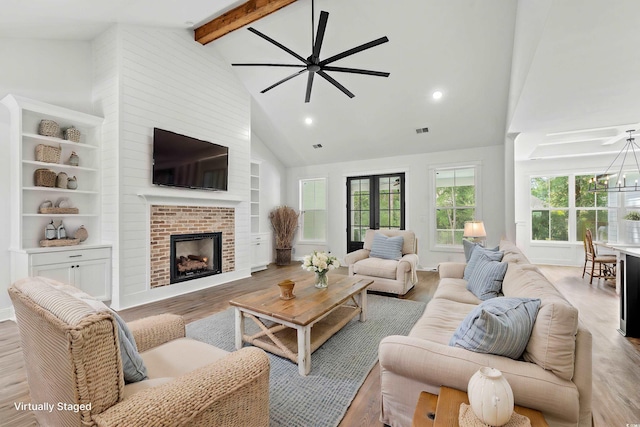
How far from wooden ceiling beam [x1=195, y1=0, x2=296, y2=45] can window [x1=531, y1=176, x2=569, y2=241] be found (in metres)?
7.26

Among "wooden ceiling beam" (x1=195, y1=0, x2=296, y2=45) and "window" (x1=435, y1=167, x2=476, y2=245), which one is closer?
"wooden ceiling beam" (x1=195, y1=0, x2=296, y2=45)

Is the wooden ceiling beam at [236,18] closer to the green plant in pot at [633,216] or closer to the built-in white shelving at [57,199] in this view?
the built-in white shelving at [57,199]

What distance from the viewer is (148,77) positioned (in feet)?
13.2

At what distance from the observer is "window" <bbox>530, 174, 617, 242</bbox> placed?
6.61 meters

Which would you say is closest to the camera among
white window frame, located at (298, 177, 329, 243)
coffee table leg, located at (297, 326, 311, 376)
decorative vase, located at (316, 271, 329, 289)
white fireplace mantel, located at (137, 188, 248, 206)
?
coffee table leg, located at (297, 326, 311, 376)

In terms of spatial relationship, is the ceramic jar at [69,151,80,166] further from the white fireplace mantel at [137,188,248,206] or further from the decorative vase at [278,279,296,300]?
the decorative vase at [278,279,296,300]

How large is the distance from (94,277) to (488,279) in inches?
178

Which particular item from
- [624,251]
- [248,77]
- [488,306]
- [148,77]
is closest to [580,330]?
[488,306]

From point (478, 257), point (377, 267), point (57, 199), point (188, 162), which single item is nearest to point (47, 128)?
point (57, 199)

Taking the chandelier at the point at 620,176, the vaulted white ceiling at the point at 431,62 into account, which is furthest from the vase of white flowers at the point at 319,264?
the chandelier at the point at 620,176

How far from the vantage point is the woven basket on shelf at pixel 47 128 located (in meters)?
3.43

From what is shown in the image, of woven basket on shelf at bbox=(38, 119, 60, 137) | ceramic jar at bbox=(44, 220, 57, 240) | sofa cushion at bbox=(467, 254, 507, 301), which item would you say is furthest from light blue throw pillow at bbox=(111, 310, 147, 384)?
woven basket on shelf at bbox=(38, 119, 60, 137)

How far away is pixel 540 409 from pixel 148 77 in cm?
521

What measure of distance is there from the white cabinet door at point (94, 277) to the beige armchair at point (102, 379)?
254 centimetres
